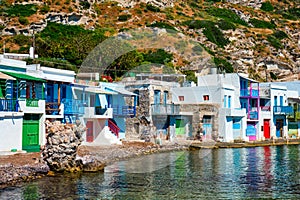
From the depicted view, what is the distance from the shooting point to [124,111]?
45.0 metres

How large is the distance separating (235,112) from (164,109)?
31.3 ft

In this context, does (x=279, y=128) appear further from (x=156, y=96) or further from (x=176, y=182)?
(x=176, y=182)

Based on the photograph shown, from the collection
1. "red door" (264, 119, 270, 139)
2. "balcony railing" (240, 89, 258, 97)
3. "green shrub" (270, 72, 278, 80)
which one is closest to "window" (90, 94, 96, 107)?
"balcony railing" (240, 89, 258, 97)

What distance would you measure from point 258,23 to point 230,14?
772 centimetres

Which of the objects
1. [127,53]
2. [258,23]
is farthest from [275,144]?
[258,23]

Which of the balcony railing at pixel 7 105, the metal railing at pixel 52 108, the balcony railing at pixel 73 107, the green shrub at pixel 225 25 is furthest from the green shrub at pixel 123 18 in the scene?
the balcony railing at pixel 7 105

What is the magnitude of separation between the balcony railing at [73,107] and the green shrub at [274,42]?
73.9 meters

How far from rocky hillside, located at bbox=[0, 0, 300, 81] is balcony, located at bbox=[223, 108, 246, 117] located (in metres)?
19.9

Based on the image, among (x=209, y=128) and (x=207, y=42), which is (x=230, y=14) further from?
(x=209, y=128)

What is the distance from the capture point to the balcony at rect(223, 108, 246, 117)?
5073 centimetres

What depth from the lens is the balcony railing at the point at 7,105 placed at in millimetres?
29000

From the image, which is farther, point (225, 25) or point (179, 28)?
point (225, 25)

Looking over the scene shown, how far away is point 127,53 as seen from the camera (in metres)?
64.6

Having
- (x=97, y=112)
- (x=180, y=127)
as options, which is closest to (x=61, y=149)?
(x=97, y=112)
